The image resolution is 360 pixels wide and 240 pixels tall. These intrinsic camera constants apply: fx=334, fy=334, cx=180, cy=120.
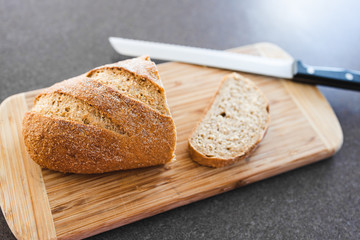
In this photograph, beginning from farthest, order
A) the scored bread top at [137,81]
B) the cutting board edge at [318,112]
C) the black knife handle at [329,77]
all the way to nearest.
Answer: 1. the black knife handle at [329,77]
2. the cutting board edge at [318,112]
3. the scored bread top at [137,81]

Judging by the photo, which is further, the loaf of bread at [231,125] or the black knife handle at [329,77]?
the black knife handle at [329,77]

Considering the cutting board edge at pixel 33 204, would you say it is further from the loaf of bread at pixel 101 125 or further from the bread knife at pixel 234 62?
the bread knife at pixel 234 62

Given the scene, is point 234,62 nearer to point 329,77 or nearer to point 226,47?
point 226,47

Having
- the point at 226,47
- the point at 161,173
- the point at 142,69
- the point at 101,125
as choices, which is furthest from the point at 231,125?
the point at 226,47

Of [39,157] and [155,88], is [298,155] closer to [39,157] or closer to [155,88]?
[155,88]

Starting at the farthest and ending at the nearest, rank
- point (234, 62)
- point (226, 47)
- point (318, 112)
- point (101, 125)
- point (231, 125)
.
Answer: point (226, 47) → point (234, 62) → point (318, 112) → point (231, 125) → point (101, 125)

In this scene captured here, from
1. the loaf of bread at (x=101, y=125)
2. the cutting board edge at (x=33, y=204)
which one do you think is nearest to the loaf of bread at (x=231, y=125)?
the loaf of bread at (x=101, y=125)

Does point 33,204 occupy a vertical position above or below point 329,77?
below

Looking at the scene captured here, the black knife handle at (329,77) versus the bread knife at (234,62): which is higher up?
the bread knife at (234,62)
